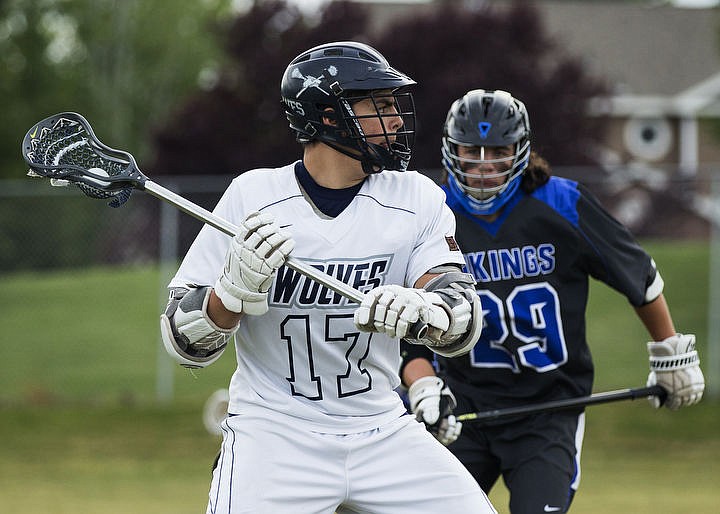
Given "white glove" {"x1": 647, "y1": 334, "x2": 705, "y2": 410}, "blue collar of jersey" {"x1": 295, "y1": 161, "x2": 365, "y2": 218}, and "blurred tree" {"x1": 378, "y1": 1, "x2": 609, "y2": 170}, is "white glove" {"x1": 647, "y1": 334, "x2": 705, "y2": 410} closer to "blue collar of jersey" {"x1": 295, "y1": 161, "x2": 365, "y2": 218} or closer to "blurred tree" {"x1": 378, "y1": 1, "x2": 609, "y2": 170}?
"blue collar of jersey" {"x1": 295, "y1": 161, "x2": 365, "y2": 218}

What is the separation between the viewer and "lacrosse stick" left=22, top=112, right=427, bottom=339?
3889 millimetres

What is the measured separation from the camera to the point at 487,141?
4.97 m

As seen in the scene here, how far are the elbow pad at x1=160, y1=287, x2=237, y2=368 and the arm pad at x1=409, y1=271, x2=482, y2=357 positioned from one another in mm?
655

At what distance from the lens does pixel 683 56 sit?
29797 mm

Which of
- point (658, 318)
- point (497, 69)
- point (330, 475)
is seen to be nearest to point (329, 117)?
point (330, 475)

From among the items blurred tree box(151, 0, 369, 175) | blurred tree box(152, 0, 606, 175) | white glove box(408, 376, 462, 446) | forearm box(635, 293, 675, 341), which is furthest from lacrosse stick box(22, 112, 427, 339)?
blurred tree box(151, 0, 369, 175)

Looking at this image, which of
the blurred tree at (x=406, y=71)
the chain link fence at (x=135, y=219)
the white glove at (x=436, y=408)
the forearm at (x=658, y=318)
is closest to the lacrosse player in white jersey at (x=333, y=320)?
the white glove at (x=436, y=408)

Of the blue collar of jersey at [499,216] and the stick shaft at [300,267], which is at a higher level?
the stick shaft at [300,267]

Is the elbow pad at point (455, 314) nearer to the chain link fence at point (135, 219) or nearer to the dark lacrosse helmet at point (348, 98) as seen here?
the dark lacrosse helmet at point (348, 98)

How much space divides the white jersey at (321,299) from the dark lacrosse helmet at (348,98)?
0.17m

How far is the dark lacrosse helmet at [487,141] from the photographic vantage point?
497 centimetres

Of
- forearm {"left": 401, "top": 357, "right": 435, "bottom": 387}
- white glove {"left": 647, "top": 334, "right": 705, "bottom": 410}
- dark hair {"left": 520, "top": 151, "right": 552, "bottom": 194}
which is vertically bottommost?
white glove {"left": 647, "top": 334, "right": 705, "bottom": 410}

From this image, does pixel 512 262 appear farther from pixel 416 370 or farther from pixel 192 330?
pixel 192 330

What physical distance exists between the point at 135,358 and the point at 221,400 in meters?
3.25
